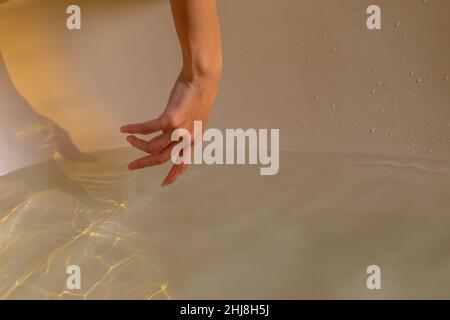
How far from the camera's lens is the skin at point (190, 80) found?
60cm

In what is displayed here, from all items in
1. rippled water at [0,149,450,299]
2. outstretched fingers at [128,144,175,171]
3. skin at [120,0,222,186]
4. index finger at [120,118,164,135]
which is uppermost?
skin at [120,0,222,186]

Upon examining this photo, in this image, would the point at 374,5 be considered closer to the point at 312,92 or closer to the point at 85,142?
the point at 312,92

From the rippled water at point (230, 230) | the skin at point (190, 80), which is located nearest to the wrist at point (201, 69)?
the skin at point (190, 80)

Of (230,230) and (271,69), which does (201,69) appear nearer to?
(230,230)

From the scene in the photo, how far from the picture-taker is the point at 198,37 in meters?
0.61

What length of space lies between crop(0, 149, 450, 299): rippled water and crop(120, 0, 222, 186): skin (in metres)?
0.14

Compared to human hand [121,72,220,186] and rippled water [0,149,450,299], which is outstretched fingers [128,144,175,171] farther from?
rippled water [0,149,450,299]

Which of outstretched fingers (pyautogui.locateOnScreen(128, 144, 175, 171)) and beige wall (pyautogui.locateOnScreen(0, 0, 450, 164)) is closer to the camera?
outstretched fingers (pyautogui.locateOnScreen(128, 144, 175, 171))

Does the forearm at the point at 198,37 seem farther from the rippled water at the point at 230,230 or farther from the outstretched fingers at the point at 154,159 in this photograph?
the rippled water at the point at 230,230

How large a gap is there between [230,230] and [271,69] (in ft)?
1.04

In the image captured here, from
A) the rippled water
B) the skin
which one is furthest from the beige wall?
the skin

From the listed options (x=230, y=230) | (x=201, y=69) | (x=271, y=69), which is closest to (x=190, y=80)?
(x=201, y=69)

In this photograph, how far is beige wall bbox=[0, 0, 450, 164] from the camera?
2.80ft

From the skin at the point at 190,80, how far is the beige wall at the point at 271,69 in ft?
0.98
